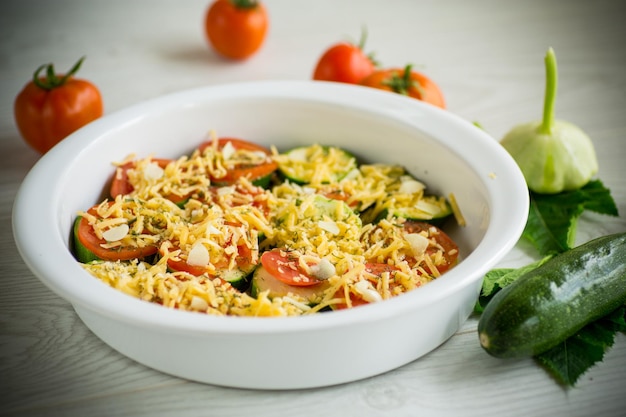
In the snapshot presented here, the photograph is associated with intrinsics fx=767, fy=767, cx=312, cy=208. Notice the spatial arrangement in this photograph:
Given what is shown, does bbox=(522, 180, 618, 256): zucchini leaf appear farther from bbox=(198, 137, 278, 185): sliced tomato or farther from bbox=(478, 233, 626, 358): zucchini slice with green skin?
bbox=(198, 137, 278, 185): sliced tomato

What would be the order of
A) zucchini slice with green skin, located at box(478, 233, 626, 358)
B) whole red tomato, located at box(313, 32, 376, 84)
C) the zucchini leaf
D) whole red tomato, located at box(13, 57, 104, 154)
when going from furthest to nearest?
whole red tomato, located at box(313, 32, 376, 84) < whole red tomato, located at box(13, 57, 104, 154) < the zucchini leaf < zucchini slice with green skin, located at box(478, 233, 626, 358)

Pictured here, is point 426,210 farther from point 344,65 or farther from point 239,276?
point 344,65

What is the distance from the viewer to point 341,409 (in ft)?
5.85

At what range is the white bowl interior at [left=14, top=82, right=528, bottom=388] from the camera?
1.64 meters

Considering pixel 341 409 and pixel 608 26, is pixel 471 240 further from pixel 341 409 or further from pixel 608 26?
pixel 608 26

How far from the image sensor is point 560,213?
251cm

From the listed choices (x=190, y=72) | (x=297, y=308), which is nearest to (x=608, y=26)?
(x=190, y=72)

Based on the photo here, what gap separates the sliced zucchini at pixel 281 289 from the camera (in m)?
1.93

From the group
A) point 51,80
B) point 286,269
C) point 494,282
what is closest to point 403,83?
point 494,282

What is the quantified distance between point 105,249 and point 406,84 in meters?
1.35

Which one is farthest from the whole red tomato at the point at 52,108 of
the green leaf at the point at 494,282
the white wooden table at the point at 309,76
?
the green leaf at the point at 494,282

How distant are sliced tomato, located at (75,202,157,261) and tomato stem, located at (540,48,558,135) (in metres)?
1.38

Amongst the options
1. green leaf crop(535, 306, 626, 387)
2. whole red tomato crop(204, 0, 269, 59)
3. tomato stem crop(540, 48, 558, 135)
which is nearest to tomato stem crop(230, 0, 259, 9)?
whole red tomato crop(204, 0, 269, 59)

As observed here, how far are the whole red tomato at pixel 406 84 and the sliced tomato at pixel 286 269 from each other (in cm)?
109
